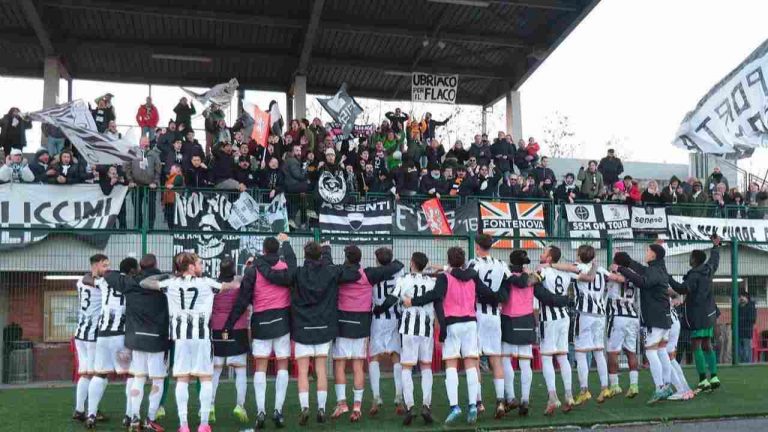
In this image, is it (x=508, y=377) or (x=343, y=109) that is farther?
(x=343, y=109)

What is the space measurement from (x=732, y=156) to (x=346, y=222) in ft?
33.7

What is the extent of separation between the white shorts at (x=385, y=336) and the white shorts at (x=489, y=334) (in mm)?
1120

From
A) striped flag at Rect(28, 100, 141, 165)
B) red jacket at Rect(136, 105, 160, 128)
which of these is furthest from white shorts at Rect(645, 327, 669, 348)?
red jacket at Rect(136, 105, 160, 128)

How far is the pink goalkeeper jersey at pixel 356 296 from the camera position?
403 inches

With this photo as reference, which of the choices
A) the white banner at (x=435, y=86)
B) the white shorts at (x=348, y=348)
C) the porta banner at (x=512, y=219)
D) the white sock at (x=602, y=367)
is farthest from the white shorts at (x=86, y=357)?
the white banner at (x=435, y=86)

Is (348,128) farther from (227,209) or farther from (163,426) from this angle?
(163,426)

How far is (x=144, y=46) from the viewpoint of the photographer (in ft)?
84.1

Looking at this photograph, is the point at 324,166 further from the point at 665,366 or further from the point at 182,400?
the point at 182,400

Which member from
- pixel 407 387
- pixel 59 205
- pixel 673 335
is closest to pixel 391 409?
pixel 407 387

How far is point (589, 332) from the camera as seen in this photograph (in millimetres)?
11156

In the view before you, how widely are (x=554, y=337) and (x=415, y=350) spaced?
2071 millimetres

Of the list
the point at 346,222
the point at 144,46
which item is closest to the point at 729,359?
the point at 346,222

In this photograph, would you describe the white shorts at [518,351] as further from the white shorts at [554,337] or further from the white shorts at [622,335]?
the white shorts at [622,335]

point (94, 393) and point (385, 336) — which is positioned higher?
point (385, 336)
